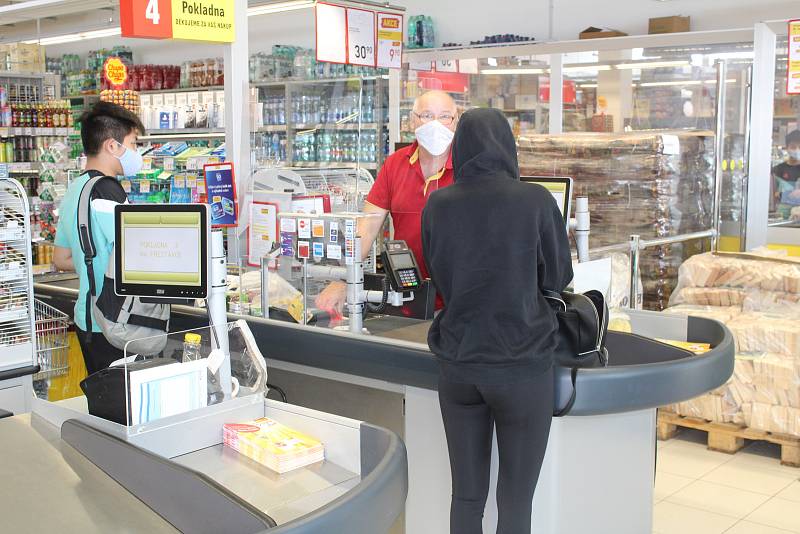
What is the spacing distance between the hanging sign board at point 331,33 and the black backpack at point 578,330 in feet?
15.3

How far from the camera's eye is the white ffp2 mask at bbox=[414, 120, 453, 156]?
4031 millimetres

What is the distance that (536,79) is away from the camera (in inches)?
348

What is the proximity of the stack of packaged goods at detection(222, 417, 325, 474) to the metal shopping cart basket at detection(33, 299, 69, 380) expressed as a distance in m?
2.13

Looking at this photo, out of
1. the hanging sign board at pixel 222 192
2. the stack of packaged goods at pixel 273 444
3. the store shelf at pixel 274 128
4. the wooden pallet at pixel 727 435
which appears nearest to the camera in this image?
the stack of packaged goods at pixel 273 444

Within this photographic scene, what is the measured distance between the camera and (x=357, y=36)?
300 inches

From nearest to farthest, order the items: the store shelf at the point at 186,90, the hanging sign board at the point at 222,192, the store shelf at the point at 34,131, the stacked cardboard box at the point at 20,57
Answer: the hanging sign board at the point at 222,192
the store shelf at the point at 34,131
the stacked cardboard box at the point at 20,57
the store shelf at the point at 186,90

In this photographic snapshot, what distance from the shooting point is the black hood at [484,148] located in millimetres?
2779

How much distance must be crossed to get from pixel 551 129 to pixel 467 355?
641 centimetres

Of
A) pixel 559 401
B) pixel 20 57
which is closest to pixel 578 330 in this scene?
pixel 559 401

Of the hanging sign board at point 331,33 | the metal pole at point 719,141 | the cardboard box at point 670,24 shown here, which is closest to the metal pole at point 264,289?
the hanging sign board at point 331,33

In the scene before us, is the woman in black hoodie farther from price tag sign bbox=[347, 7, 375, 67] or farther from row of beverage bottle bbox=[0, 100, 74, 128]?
row of beverage bottle bbox=[0, 100, 74, 128]

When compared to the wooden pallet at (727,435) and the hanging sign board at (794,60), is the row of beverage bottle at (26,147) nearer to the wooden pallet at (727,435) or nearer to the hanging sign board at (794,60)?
the wooden pallet at (727,435)

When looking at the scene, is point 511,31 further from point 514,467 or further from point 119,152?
point 514,467

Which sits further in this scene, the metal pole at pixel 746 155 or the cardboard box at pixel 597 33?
the cardboard box at pixel 597 33
